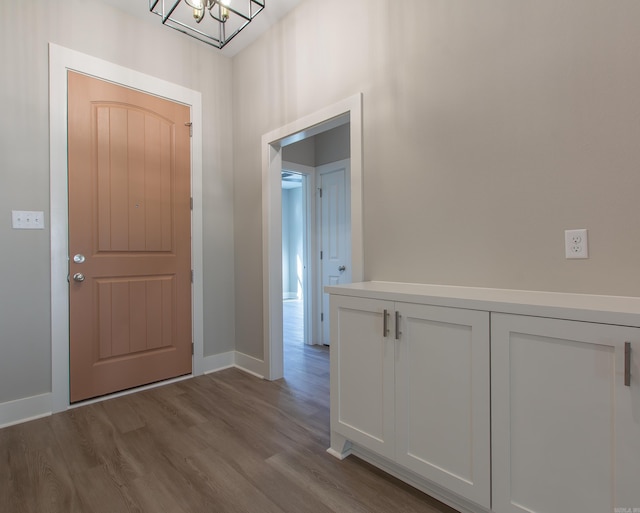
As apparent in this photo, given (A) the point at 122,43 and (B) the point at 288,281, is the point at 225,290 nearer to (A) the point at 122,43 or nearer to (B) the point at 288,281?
(A) the point at 122,43

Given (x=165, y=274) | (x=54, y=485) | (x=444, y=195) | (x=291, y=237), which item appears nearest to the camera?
(x=54, y=485)

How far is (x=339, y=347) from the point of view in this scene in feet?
5.83

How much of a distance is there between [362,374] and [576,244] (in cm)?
109

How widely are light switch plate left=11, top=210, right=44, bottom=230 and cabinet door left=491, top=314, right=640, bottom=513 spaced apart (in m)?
2.79

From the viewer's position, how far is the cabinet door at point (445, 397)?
126cm

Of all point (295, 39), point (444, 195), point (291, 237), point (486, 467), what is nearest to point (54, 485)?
point (486, 467)

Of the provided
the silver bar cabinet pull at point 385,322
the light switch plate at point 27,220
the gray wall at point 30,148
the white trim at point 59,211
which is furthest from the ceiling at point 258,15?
the silver bar cabinet pull at point 385,322

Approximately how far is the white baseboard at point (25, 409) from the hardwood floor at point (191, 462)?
0.07 metres

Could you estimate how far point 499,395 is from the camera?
3.95 ft

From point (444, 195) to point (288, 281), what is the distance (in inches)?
305

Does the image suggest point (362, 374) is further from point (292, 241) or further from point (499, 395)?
point (292, 241)

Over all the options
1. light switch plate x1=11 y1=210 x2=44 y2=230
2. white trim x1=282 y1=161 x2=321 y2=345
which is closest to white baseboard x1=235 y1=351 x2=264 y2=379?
white trim x1=282 y1=161 x2=321 y2=345

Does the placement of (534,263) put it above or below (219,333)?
above

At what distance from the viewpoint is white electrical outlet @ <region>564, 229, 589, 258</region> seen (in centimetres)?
134
